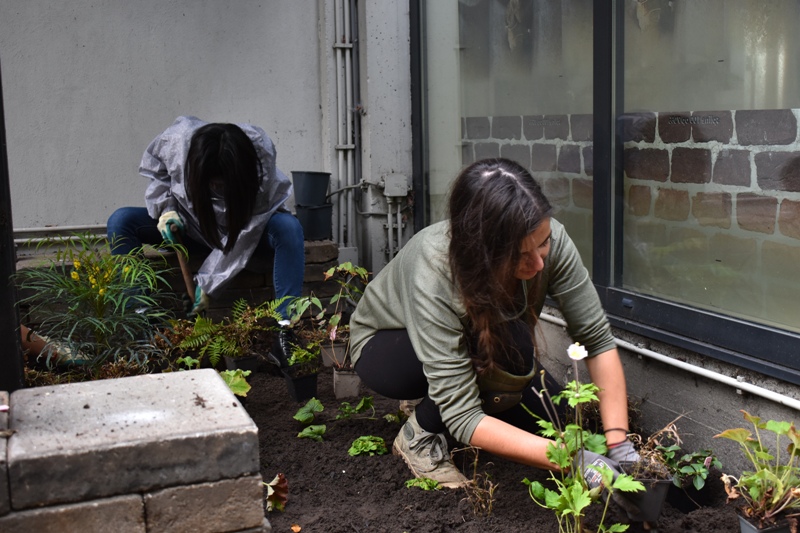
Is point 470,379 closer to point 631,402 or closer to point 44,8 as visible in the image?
point 631,402

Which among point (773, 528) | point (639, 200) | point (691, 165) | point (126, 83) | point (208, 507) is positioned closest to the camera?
point (208, 507)

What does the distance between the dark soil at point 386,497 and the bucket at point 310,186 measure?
5.90 ft

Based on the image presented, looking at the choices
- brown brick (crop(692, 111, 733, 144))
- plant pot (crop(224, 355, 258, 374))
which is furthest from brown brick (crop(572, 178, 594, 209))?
plant pot (crop(224, 355, 258, 374))

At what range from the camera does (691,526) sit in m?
2.54

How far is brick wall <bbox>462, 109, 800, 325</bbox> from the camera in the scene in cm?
276

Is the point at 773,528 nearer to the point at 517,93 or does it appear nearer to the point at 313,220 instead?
the point at 517,93

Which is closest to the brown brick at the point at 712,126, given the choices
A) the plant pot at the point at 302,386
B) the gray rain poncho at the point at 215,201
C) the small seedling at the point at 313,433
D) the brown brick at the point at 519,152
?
the brown brick at the point at 519,152

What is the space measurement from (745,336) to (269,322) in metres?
→ 2.46

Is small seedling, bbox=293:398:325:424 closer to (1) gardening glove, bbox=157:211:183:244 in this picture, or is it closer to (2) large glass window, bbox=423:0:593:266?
(2) large glass window, bbox=423:0:593:266

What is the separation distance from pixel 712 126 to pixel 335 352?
6.17ft

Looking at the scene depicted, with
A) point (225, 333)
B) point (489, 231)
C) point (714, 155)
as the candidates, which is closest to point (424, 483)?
point (489, 231)

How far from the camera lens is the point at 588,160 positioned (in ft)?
11.9

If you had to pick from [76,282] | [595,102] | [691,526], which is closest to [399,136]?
[595,102]

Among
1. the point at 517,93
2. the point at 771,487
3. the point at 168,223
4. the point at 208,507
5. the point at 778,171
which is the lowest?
the point at 771,487
